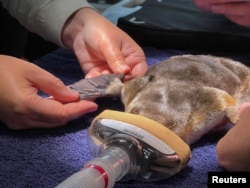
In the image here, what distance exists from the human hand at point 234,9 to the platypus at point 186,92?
23cm

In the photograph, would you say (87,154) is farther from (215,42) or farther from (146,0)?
(146,0)

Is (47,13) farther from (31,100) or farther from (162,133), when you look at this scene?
(162,133)

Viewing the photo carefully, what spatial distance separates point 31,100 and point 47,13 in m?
0.37

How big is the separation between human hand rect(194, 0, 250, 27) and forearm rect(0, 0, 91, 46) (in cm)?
Answer: 27

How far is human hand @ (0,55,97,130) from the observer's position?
67 centimetres

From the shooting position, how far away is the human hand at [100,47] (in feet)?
2.83

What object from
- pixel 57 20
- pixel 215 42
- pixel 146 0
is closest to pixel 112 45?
pixel 57 20

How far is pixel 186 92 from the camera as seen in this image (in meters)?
0.65

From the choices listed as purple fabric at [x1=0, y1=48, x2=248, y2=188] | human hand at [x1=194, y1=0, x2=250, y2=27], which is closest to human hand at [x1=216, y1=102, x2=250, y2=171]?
purple fabric at [x1=0, y1=48, x2=248, y2=188]

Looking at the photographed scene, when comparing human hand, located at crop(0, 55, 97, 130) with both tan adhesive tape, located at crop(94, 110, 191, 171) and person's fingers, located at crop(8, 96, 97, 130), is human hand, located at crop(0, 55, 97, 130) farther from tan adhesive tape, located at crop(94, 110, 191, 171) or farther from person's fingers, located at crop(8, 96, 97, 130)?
tan adhesive tape, located at crop(94, 110, 191, 171)

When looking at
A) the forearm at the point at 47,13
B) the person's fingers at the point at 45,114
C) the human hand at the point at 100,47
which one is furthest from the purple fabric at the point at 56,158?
the forearm at the point at 47,13

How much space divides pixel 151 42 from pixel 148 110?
52 centimetres

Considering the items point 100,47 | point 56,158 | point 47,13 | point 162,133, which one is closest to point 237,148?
point 162,133

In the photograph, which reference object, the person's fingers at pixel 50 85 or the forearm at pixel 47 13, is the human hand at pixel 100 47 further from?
the person's fingers at pixel 50 85
